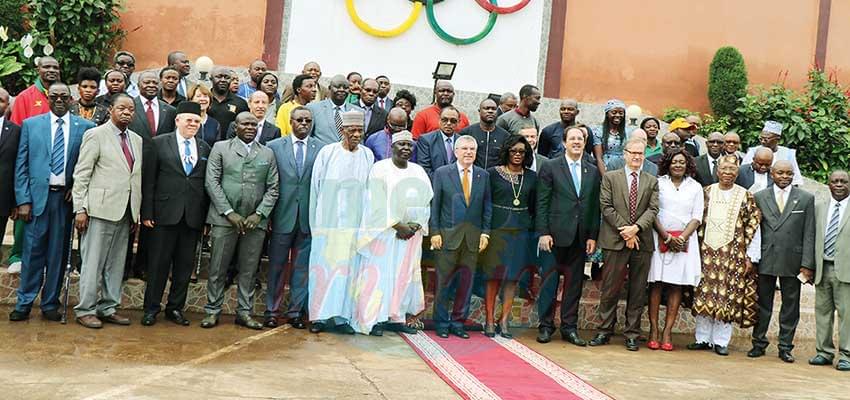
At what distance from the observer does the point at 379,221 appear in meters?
8.38

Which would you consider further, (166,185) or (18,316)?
(166,185)

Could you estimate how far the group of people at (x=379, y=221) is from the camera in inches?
313

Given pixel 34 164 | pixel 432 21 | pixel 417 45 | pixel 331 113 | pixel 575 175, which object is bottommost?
pixel 34 164

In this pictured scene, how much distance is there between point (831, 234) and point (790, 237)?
332 millimetres

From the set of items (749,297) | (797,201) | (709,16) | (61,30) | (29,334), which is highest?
(709,16)

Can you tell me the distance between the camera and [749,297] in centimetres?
876

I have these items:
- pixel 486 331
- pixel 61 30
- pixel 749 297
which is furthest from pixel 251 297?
pixel 61 30

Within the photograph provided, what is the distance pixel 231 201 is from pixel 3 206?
1.76 meters

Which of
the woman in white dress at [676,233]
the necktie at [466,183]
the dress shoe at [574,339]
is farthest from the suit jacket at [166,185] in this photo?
the woman in white dress at [676,233]

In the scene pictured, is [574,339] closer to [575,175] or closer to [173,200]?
[575,175]

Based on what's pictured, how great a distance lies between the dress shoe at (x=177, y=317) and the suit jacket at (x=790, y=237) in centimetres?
498

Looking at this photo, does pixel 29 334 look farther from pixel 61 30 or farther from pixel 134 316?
pixel 61 30

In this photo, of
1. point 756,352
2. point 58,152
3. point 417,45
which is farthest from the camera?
point 417,45

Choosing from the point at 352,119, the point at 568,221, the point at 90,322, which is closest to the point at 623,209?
the point at 568,221
